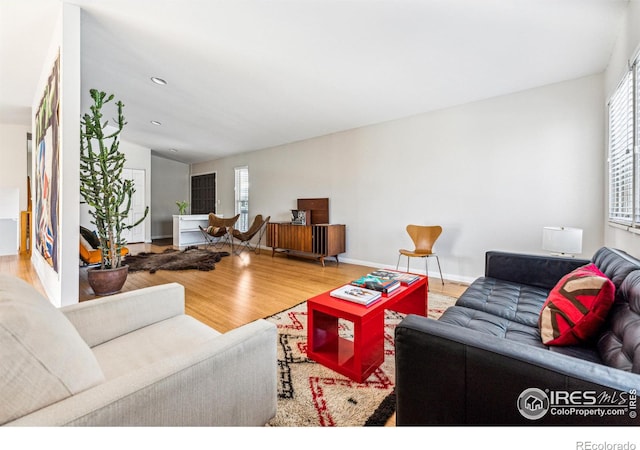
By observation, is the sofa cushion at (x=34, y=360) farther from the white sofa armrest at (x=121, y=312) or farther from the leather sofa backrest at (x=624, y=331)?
the leather sofa backrest at (x=624, y=331)

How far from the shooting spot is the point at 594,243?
3113 millimetres

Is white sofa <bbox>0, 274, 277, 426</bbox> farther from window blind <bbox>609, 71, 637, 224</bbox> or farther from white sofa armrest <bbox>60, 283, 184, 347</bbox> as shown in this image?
window blind <bbox>609, 71, 637, 224</bbox>

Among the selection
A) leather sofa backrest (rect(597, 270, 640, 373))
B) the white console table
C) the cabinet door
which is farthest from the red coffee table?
the white console table

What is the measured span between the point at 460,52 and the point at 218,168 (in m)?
7.02

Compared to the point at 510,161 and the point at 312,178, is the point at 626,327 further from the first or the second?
the point at 312,178

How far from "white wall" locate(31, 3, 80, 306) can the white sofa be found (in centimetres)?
174

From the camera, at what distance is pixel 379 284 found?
2.05 m

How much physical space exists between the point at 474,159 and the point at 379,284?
2.80 meters

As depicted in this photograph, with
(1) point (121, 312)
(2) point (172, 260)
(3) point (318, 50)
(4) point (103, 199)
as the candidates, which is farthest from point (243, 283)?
(3) point (318, 50)

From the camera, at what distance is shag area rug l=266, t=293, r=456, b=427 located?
1.38 metres

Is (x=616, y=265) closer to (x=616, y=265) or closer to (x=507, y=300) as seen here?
(x=616, y=265)

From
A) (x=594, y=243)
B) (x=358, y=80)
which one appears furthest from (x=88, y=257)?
(x=594, y=243)

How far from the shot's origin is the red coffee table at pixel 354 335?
1675 mm
